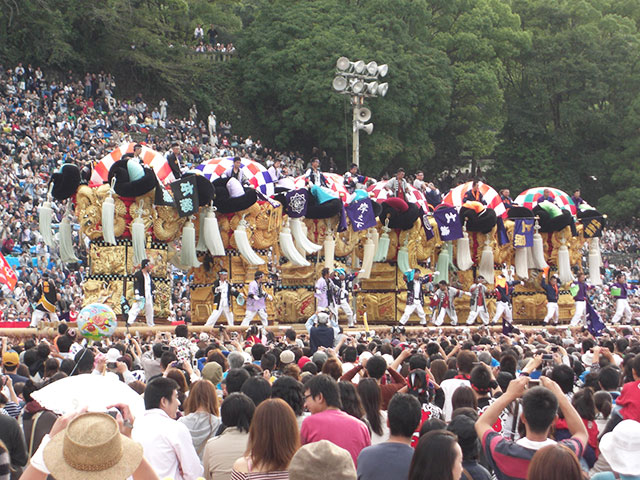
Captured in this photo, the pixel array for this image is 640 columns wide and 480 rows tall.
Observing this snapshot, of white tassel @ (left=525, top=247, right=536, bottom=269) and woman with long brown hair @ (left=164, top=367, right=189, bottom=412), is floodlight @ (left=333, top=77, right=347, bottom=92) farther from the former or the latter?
woman with long brown hair @ (left=164, top=367, right=189, bottom=412)

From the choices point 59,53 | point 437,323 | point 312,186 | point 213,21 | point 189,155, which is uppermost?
point 213,21

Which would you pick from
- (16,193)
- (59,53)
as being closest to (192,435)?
(16,193)

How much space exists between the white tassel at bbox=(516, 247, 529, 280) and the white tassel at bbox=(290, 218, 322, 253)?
19.5 ft

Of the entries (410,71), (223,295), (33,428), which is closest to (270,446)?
(33,428)

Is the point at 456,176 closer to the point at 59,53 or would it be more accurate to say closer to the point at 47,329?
the point at 59,53

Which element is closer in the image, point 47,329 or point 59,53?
point 47,329

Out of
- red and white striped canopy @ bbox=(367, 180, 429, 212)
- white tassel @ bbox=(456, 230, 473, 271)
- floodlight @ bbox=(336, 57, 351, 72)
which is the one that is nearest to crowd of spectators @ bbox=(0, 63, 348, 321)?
floodlight @ bbox=(336, 57, 351, 72)

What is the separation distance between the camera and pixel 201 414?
686 centimetres

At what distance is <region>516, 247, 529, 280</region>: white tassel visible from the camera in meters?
25.0

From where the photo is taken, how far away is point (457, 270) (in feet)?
81.0

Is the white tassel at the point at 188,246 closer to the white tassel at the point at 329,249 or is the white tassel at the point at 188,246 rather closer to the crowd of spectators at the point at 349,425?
the white tassel at the point at 329,249

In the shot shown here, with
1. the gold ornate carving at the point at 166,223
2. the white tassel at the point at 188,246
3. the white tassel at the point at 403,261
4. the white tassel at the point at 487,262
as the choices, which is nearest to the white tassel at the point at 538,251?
the white tassel at the point at 487,262

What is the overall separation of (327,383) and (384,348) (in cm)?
433

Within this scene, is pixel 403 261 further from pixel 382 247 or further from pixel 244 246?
pixel 244 246
